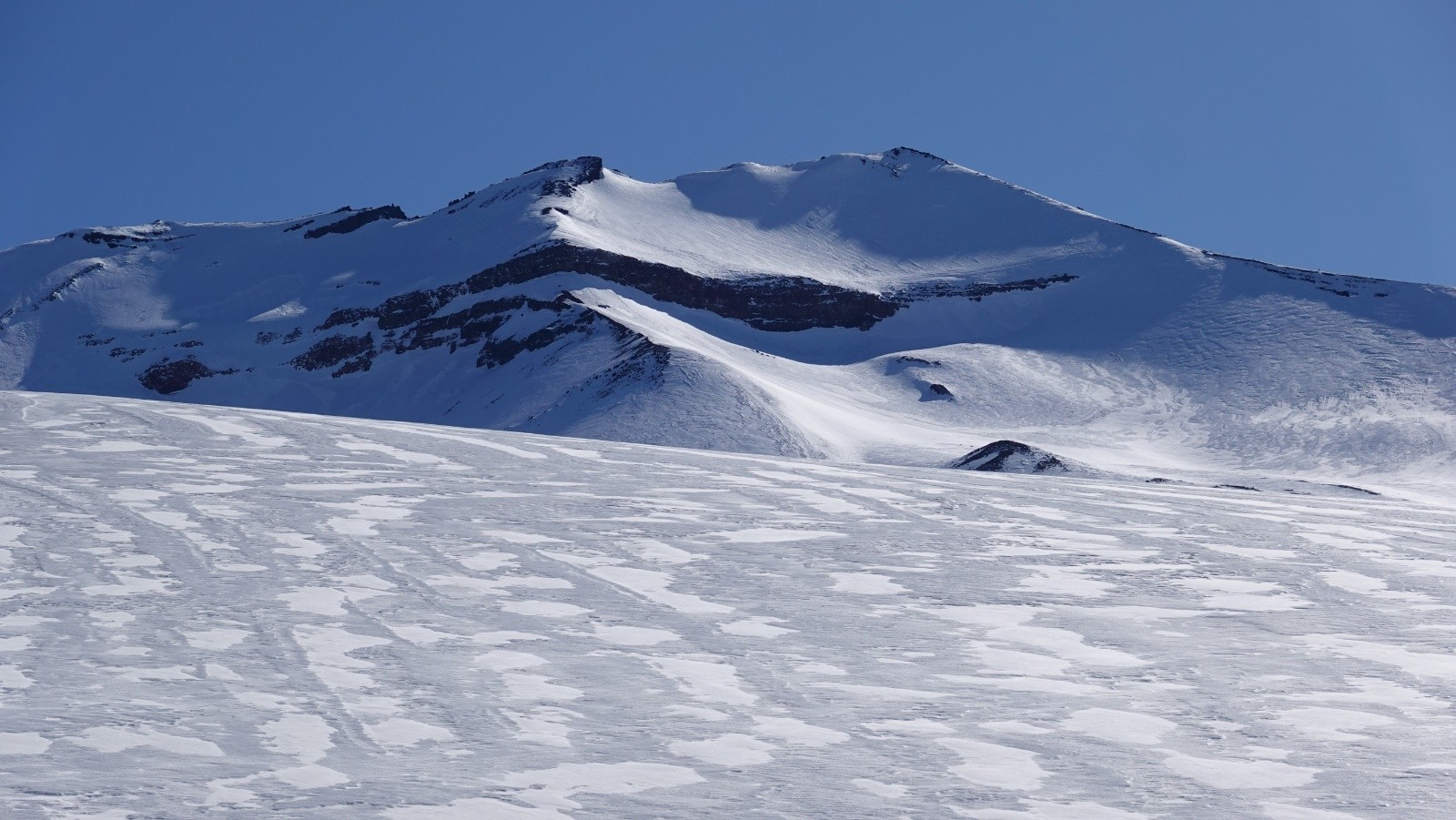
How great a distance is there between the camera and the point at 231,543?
12398mm

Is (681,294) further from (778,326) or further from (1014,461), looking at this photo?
(1014,461)

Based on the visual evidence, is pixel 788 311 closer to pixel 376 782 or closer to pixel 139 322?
pixel 139 322

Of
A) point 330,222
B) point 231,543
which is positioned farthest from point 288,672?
point 330,222

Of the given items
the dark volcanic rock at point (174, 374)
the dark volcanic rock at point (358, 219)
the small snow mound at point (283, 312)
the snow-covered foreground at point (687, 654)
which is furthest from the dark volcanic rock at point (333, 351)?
the snow-covered foreground at point (687, 654)

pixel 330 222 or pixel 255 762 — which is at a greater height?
pixel 330 222

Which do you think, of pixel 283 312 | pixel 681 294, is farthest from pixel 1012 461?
pixel 283 312

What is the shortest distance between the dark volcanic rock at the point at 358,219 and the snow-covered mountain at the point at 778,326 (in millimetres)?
834

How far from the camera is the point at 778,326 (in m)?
103

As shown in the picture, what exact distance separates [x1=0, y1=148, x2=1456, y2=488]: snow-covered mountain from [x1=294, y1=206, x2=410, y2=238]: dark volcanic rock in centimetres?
83

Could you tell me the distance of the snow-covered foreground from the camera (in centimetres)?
679

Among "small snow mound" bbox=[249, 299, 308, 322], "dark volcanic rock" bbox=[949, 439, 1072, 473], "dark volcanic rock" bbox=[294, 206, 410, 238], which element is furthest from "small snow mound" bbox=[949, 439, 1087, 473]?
"dark volcanic rock" bbox=[294, 206, 410, 238]

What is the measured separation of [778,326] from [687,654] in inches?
3695

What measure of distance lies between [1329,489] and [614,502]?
38.2m

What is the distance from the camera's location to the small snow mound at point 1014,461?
5332 cm
